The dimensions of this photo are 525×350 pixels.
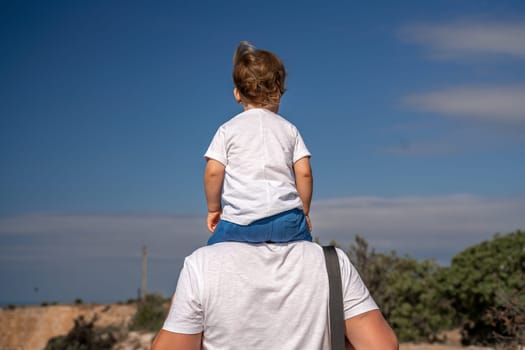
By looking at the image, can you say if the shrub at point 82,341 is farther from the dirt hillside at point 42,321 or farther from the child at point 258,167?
the child at point 258,167

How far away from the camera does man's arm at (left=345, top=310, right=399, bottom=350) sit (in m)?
3.21

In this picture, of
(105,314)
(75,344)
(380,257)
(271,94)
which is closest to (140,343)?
(75,344)

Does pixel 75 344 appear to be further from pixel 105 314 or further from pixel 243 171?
pixel 243 171

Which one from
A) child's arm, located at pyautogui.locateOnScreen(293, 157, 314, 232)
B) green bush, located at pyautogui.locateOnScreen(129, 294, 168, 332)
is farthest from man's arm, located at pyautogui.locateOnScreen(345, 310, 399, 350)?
green bush, located at pyautogui.locateOnScreen(129, 294, 168, 332)

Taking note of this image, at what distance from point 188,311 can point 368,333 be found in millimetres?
756

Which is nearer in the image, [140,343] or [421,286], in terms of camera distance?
[421,286]

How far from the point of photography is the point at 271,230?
3.21 meters

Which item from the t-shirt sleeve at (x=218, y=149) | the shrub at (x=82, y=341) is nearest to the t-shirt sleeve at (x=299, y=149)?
the t-shirt sleeve at (x=218, y=149)

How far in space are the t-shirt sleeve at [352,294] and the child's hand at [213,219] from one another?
590mm

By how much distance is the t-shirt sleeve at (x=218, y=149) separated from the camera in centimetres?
343

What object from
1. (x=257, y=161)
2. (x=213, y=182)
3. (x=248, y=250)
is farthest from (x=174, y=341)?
(x=257, y=161)

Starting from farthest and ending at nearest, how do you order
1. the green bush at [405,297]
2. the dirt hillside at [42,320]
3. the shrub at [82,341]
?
1. the dirt hillside at [42,320]
2. the shrub at [82,341]
3. the green bush at [405,297]

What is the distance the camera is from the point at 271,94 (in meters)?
3.50

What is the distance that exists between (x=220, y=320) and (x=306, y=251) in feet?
1.50
